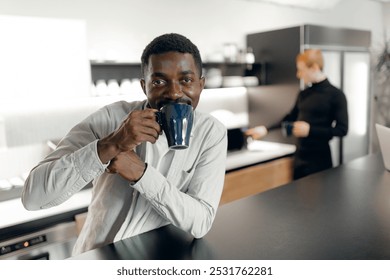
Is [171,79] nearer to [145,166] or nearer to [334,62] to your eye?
[145,166]

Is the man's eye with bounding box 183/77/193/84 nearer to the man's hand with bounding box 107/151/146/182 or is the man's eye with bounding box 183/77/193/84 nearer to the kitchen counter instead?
the man's hand with bounding box 107/151/146/182

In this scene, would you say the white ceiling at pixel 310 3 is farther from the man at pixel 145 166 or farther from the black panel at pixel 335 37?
the man at pixel 145 166

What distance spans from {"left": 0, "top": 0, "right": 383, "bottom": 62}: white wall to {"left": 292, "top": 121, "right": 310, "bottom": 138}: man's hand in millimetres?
1215

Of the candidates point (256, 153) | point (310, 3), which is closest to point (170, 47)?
point (256, 153)

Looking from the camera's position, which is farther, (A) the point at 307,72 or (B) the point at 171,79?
(A) the point at 307,72

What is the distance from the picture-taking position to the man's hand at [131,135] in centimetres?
78

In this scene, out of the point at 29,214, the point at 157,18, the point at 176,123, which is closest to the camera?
the point at 176,123

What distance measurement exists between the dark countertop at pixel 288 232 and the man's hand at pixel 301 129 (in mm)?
1079

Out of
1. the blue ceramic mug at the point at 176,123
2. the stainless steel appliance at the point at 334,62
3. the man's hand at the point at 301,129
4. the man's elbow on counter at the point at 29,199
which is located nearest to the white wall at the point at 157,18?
the stainless steel appliance at the point at 334,62

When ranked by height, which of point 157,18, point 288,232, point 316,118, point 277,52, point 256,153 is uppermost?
point 157,18

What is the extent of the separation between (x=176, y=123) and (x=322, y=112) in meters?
1.97

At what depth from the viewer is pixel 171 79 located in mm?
866
